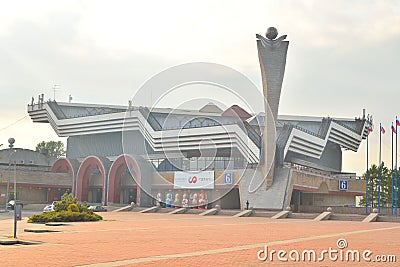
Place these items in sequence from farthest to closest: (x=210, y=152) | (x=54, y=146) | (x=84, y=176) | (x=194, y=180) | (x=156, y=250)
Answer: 1. (x=54, y=146)
2. (x=84, y=176)
3. (x=210, y=152)
4. (x=194, y=180)
5. (x=156, y=250)

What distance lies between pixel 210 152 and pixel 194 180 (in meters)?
8.12

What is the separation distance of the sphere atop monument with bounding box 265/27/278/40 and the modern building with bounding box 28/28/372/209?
7.8 inches

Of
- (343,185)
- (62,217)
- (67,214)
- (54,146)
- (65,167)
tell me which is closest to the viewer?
(62,217)

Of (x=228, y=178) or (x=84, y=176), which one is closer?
(x=228, y=178)

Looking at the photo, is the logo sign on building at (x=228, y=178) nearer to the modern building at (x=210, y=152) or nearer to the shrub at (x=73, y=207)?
the modern building at (x=210, y=152)

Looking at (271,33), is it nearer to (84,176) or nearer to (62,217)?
(62,217)

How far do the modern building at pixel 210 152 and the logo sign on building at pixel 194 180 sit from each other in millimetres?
120

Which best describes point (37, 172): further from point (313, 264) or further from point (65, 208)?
point (313, 264)

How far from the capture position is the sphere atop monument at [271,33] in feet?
194

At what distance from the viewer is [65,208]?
39.3 metres

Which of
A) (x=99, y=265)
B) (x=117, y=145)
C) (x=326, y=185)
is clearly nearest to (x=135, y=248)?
(x=99, y=265)

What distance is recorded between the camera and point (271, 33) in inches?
2324

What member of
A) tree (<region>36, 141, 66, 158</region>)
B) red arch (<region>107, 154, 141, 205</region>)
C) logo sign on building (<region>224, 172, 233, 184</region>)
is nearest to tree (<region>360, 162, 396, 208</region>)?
logo sign on building (<region>224, 172, 233, 184</region>)

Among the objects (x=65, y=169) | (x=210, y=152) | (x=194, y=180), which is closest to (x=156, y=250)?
(x=194, y=180)
